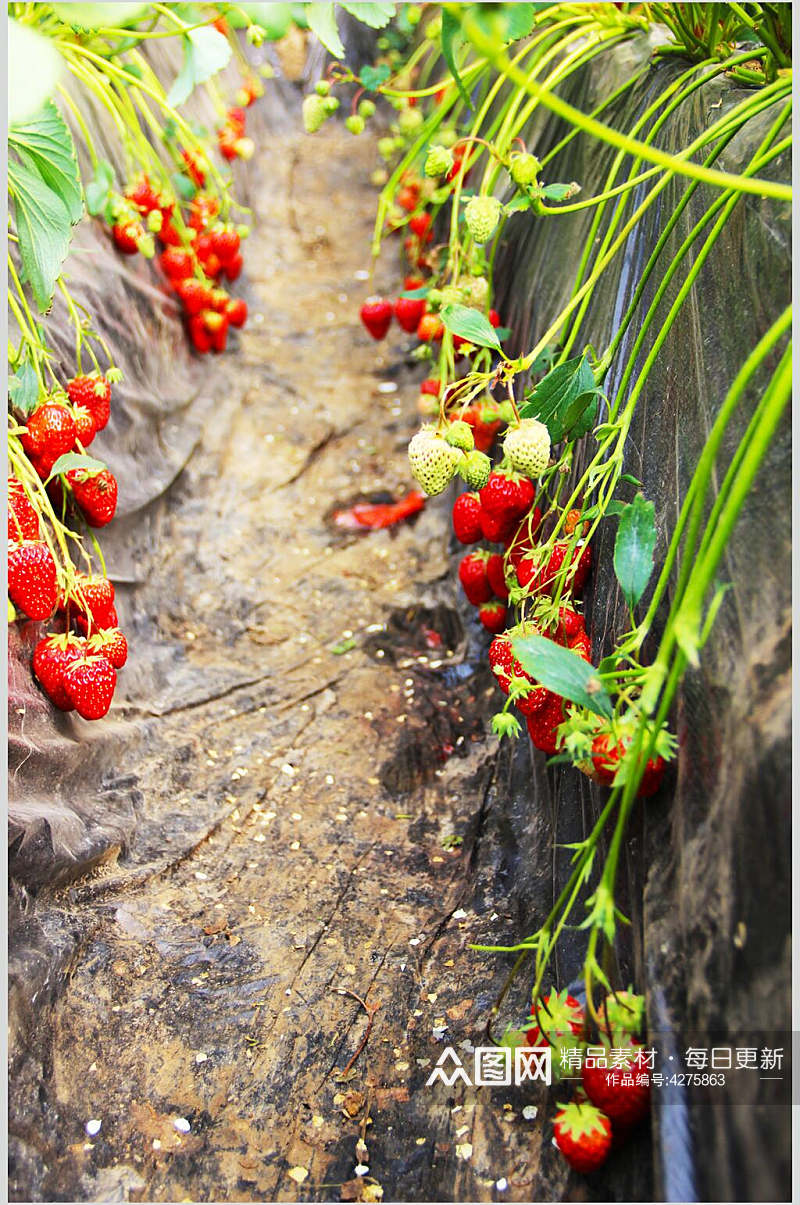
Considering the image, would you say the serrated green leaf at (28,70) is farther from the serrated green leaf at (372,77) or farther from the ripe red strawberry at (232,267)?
the ripe red strawberry at (232,267)

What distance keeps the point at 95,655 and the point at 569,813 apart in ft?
1.86

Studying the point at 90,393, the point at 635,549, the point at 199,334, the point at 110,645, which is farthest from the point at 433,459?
the point at 199,334

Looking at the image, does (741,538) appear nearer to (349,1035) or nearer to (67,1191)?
(349,1035)

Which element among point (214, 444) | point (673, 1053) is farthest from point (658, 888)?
point (214, 444)

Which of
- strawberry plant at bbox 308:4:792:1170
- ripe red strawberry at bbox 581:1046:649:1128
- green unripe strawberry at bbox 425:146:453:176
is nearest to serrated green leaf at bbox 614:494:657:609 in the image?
strawberry plant at bbox 308:4:792:1170

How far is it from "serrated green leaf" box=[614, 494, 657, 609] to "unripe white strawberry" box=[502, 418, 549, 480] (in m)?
0.13

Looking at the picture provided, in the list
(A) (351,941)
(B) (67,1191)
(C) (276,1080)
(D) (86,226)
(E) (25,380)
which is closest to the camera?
(B) (67,1191)

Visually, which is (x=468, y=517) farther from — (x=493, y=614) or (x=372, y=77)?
(x=372, y=77)

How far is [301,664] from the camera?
61.8 inches

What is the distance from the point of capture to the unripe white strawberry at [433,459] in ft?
3.18

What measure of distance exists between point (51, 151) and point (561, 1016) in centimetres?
96

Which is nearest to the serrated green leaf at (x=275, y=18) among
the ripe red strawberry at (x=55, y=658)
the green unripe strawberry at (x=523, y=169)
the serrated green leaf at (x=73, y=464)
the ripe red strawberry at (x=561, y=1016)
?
the green unripe strawberry at (x=523, y=169)

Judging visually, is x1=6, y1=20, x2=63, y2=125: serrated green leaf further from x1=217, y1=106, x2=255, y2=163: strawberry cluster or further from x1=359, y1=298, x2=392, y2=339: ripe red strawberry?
x1=217, y1=106, x2=255, y2=163: strawberry cluster

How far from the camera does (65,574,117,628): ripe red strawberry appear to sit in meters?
1.18
